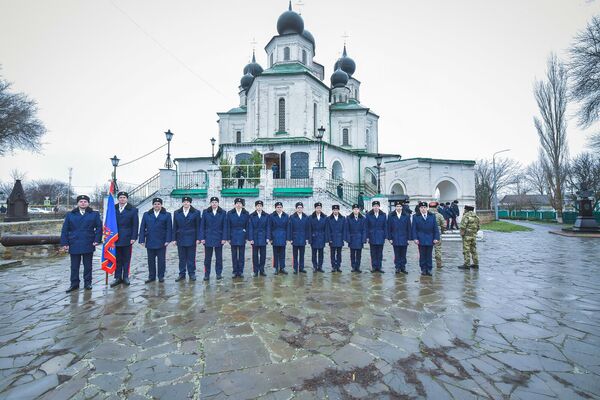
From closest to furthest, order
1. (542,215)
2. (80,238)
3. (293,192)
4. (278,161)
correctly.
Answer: (80,238) → (293,192) → (278,161) → (542,215)

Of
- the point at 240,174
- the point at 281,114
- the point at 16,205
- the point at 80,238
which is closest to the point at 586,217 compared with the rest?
the point at 240,174

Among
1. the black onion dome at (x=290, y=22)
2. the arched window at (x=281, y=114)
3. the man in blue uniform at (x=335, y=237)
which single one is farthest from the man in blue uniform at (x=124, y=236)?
the black onion dome at (x=290, y=22)

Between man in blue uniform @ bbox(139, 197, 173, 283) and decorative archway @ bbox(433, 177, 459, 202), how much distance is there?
26.1 meters

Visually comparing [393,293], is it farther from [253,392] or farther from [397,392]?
[253,392]

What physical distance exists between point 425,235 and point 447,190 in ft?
78.9

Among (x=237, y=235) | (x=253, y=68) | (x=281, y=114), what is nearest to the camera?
(x=237, y=235)

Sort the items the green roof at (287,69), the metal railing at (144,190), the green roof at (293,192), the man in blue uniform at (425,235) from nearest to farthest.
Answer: the man in blue uniform at (425,235)
the green roof at (293,192)
the metal railing at (144,190)
the green roof at (287,69)

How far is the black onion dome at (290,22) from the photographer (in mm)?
29094

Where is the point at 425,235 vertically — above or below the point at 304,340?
above

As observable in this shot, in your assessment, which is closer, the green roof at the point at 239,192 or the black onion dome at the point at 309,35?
the green roof at the point at 239,192

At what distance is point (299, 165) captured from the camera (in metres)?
24.7

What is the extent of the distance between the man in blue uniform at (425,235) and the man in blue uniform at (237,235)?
4.76 meters

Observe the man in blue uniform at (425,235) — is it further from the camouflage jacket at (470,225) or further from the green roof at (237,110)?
the green roof at (237,110)

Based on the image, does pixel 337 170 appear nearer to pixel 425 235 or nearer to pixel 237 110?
pixel 237 110
